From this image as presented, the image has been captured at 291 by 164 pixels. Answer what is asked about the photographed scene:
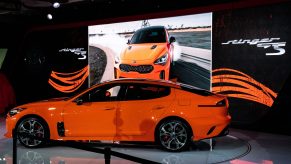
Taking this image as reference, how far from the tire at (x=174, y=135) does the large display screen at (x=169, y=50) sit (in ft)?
12.3

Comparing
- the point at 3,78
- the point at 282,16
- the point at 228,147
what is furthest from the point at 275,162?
the point at 3,78

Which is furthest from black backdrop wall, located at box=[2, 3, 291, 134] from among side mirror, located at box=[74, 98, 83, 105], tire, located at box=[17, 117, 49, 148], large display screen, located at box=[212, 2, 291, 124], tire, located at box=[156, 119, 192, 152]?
tire, located at box=[17, 117, 49, 148]

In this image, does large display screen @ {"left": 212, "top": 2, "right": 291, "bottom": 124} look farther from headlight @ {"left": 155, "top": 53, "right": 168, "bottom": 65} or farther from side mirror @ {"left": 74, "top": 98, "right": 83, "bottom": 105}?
side mirror @ {"left": 74, "top": 98, "right": 83, "bottom": 105}

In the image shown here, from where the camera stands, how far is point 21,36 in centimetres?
1505

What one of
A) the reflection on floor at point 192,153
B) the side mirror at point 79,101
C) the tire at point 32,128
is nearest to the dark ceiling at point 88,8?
the reflection on floor at point 192,153

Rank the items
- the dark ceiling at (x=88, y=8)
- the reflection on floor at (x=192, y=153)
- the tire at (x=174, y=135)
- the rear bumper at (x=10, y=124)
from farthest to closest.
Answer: the dark ceiling at (x=88, y=8) < the rear bumper at (x=10, y=124) < the tire at (x=174, y=135) < the reflection on floor at (x=192, y=153)

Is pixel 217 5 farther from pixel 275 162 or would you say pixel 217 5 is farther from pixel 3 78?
pixel 3 78

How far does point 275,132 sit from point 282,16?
2.94 metres

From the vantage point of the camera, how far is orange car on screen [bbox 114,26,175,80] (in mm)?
10805

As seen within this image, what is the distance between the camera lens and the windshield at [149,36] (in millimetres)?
11008

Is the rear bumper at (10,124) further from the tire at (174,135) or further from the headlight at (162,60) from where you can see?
the headlight at (162,60)

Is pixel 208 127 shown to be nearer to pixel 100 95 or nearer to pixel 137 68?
pixel 100 95

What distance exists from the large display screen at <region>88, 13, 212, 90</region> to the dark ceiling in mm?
338

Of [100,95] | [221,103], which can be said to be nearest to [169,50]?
[100,95]
